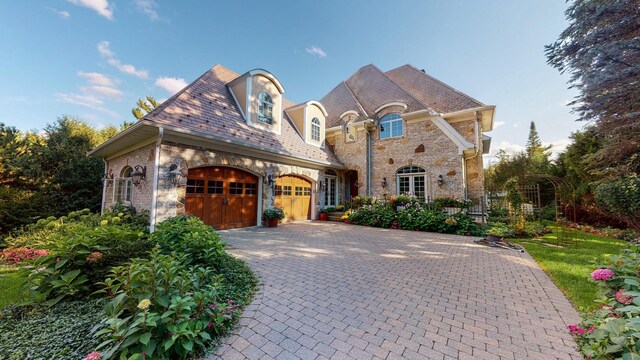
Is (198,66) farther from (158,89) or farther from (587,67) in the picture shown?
(587,67)

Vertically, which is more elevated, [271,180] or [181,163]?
[181,163]

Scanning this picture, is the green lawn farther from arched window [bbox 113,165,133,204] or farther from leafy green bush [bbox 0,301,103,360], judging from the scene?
arched window [bbox 113,165,133,204]

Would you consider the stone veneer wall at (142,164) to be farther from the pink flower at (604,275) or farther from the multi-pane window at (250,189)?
the pink flower at (604,275)

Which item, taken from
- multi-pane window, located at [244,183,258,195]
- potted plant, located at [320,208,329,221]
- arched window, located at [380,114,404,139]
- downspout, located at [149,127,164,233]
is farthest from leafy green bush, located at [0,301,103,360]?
arched window, located at [380,114,404,139]

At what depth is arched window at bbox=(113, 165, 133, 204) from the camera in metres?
8.45

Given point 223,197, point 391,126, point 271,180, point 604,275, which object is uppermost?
point 391,126

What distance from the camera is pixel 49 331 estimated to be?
2297 mm

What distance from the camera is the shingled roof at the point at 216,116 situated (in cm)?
713

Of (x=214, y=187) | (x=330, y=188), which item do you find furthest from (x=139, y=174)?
(x=330, y=188)

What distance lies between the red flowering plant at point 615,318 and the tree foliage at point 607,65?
5745mm

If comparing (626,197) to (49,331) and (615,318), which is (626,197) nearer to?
(615,318)

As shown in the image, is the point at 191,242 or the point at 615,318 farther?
the point at 191,242

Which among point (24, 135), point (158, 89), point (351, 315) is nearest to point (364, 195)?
point (351, 315)

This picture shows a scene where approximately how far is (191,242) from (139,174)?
4.90 metres
